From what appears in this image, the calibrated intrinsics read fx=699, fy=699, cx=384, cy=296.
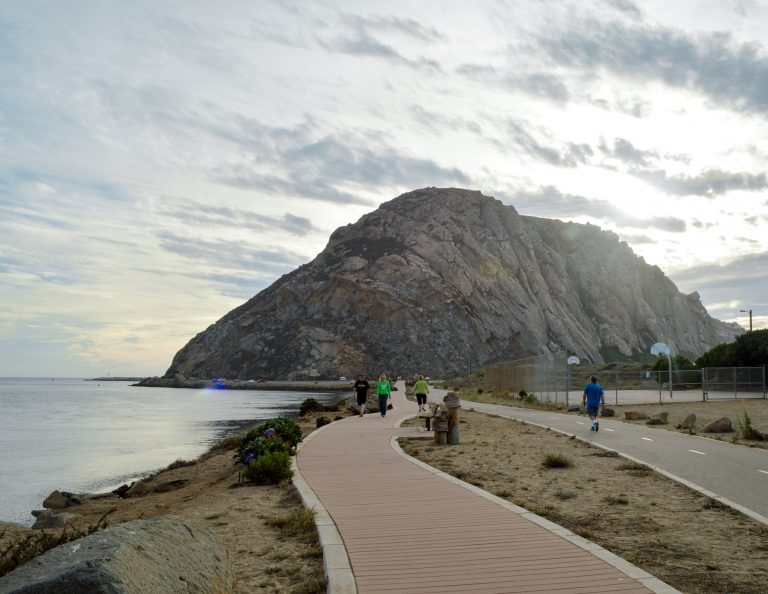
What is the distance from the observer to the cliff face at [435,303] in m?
127

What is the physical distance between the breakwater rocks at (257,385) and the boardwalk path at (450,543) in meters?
101

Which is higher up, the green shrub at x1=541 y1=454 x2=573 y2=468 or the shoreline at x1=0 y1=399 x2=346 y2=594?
the green shrub at x1=541 y1=454 x2=573 y2=468

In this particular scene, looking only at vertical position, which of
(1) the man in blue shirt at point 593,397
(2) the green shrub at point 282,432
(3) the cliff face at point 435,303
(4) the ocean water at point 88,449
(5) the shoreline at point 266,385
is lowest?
(4) the ocean water at point 88,449

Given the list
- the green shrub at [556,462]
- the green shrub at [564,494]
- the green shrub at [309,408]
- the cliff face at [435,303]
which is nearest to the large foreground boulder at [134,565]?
the green shrub at [564,494]

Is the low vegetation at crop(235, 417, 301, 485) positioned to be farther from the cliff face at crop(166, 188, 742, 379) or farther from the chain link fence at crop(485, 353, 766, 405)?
the cliff face at crop(166, 188, 742, 379)

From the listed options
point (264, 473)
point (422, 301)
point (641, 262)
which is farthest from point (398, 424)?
point (641, 262)

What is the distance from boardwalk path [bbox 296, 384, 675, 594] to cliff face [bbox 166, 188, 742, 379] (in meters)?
111

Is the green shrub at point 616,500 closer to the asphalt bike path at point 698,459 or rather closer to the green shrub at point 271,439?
the asphalt bike path at point 698,459

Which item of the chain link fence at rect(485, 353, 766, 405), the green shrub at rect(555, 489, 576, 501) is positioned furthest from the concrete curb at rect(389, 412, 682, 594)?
the chain link fence at rect(485, 353, 766, 405)

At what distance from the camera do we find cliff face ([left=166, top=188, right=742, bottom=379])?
127 m

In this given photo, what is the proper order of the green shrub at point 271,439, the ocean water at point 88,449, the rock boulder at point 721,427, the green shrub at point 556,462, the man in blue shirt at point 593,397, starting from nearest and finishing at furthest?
the green shrub at point 556,462
the green shrub at point 271,439
the rock boulder at point 721,427
the man in blue shirt at point 593,397
the ocean water at point 88,449

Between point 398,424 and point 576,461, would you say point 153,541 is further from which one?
point 398,424

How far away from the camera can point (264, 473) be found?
41.5ft

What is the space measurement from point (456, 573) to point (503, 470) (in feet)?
25.6
